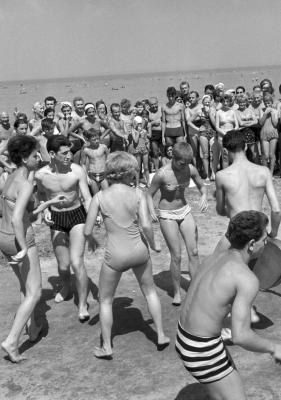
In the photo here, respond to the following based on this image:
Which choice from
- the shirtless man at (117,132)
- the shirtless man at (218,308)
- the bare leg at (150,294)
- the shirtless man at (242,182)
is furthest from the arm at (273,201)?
the shirtless man at (117,132)

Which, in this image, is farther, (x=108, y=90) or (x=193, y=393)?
(x=108, y=90)

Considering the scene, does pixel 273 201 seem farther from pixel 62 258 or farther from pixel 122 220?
pixel 62 258

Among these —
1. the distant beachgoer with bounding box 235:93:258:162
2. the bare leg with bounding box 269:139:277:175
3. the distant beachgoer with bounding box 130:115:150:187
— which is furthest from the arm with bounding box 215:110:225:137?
the distant beachgoer with bounding box 130:115:150:187

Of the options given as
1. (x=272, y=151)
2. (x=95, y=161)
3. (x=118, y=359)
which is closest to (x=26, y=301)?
(x=118, y=359)

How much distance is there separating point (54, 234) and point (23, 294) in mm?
961

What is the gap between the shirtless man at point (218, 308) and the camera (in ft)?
10.8

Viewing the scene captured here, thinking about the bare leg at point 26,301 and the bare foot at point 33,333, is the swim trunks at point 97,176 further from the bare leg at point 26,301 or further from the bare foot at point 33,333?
the bare leg at point 26,301

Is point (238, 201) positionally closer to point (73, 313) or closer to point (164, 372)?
point (164, 372)

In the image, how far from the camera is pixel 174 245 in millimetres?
6074

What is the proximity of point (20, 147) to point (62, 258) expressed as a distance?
1.88m

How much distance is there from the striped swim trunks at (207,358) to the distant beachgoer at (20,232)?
2.09m

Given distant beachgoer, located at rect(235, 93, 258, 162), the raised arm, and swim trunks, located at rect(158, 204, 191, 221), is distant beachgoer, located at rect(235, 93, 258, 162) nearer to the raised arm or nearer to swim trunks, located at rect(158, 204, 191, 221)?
swim trunks, located at rect(158, 204, 191, 221)

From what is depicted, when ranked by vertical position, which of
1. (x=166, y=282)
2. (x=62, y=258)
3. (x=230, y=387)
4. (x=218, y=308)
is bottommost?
(x=166, y=282)

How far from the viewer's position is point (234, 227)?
11.3 feet
